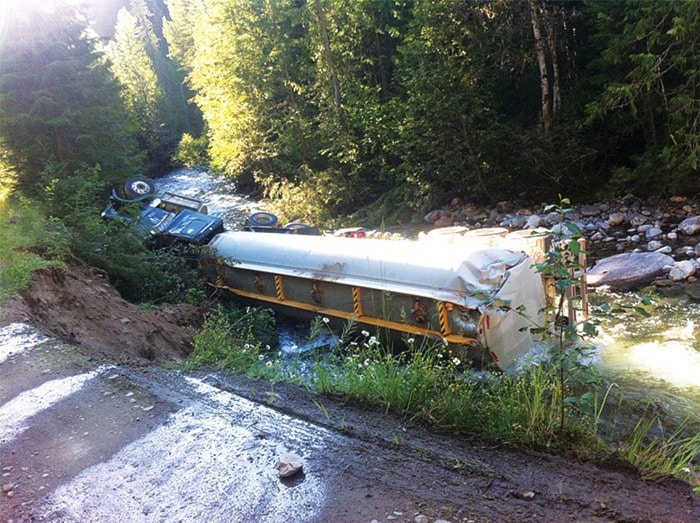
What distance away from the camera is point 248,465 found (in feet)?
11.8

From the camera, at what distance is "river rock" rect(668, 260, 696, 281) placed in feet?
31.8

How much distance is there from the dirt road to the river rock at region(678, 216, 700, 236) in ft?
34.6

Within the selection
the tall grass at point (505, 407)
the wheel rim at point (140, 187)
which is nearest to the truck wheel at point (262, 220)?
the wheel rim at point (140, 187)

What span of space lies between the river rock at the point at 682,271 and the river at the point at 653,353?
945 millimetres

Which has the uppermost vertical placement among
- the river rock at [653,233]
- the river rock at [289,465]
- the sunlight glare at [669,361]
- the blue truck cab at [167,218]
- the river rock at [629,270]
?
the blue truck cab at [167,218]

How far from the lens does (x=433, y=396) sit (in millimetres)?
4273

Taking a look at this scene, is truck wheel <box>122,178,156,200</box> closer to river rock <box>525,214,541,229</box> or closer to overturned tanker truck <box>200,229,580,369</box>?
overturned tanker truck <box>200,229,580,369</box>

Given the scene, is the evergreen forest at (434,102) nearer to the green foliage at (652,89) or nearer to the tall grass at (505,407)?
the green foliage at (652,89)

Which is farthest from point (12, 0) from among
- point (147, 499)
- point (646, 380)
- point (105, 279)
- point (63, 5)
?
point (646, 380)

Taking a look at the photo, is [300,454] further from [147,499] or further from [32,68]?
[32,68]

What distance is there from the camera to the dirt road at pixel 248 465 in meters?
3.04

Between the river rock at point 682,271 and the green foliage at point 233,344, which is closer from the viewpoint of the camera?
the green foliage at point 233,344

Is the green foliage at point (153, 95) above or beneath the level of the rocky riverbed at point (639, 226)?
above

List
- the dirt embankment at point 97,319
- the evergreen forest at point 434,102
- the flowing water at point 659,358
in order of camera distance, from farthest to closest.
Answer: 1. the evergreen forest at point 434,102
2. the dirt embankment at point 97,319
3. the flowing water at point 659,358
